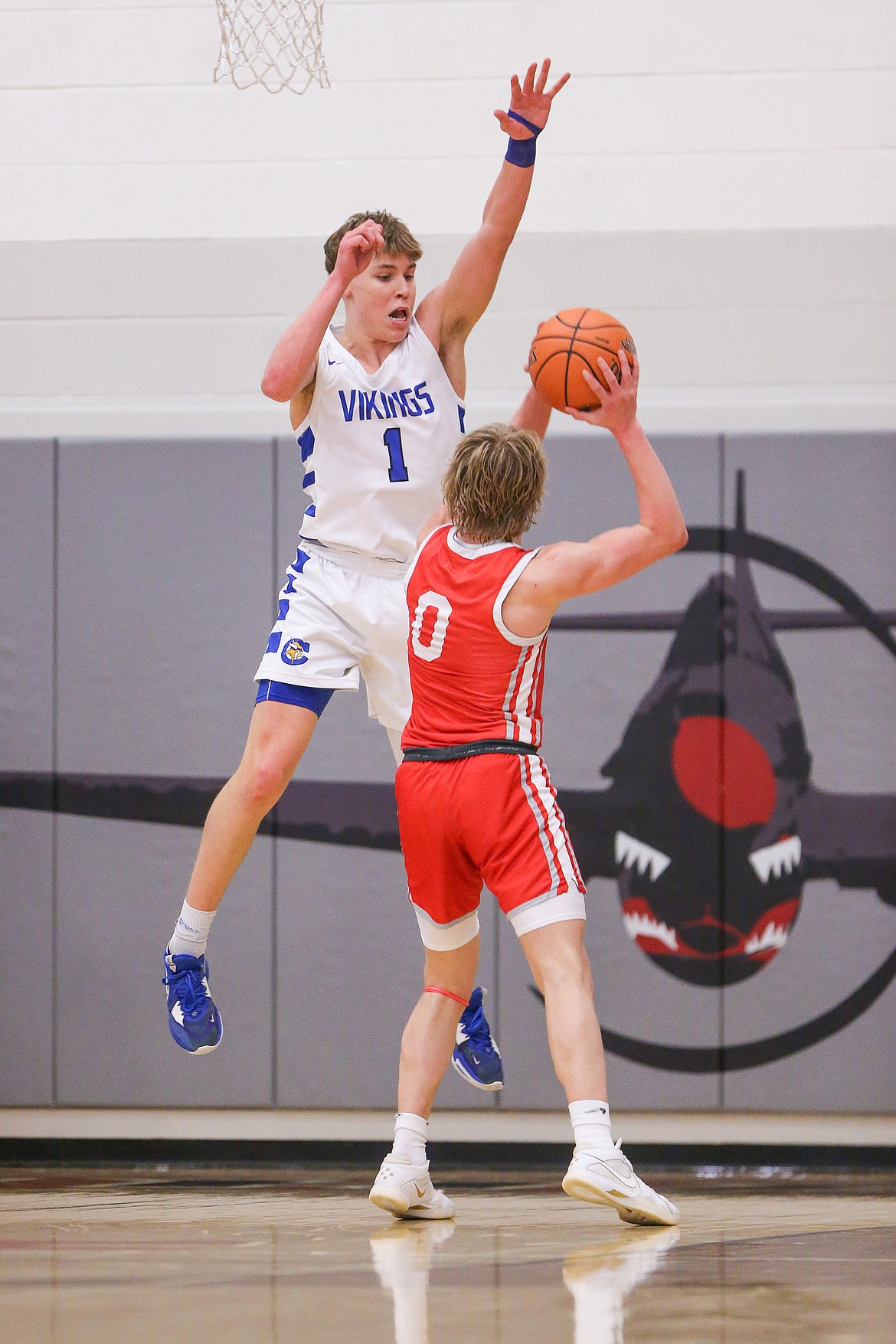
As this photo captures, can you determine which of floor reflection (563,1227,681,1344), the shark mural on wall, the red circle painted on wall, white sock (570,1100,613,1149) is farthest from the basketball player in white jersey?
the red circle painted on wall

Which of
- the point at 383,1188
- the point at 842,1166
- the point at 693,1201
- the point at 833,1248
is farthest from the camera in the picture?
the point at 842,1166

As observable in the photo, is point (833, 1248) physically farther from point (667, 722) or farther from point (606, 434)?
point (606, 434)

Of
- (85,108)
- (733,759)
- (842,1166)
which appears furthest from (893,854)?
(85,108)

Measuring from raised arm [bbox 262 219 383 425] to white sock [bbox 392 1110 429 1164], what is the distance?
1641mm

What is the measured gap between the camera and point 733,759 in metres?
5.08

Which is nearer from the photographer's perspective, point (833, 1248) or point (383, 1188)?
point (833, 1248)

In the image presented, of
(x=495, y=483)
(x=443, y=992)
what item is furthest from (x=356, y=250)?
(x=443, y=992)

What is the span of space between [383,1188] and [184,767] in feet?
8.33

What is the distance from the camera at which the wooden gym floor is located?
79.0 inches

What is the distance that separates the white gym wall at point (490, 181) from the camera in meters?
Answer: 5.23

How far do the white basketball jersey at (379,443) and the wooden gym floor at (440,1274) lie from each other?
161 cm

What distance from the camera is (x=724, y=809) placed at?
16.6ft

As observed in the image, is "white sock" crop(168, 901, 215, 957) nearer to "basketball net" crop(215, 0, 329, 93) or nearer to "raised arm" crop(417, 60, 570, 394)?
"raised arm" crop(417, 60, 570, 394)

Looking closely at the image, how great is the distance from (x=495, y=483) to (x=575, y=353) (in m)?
0.36
